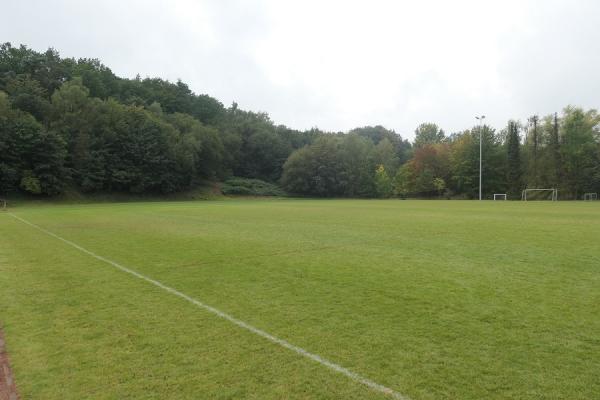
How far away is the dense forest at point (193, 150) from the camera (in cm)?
5351

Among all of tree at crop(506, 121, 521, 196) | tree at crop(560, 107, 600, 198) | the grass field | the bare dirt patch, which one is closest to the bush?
tree at crop(506, 121, 521, 196)

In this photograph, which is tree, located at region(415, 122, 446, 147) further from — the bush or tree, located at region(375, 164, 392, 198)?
the bush

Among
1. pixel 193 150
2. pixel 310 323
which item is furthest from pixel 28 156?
pixel 310 323

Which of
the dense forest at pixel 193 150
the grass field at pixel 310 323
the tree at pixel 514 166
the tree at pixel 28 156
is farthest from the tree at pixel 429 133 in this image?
the grass field at pixel 310 323

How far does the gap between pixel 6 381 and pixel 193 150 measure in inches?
2628

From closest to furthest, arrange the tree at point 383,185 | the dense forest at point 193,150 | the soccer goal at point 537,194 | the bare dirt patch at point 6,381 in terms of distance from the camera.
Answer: the bare dirt patch at point 6,381 < the dense forest at point 193,150 < the soccer goal at point 537,194 < the tree at point 383,185

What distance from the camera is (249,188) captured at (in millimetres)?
77438

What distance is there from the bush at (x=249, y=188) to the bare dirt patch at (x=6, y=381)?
70384 mm

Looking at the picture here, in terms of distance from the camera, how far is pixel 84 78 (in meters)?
74.8

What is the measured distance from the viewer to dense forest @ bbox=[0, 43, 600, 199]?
5351 centimetres

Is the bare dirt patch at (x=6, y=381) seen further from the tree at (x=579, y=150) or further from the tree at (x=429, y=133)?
the tree at (x=429, y=133)

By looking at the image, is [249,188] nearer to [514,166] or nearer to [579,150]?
[514,166]

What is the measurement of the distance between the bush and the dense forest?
312 centimetres

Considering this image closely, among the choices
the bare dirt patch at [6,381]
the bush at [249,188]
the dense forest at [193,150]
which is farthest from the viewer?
the bush at [249,188]
